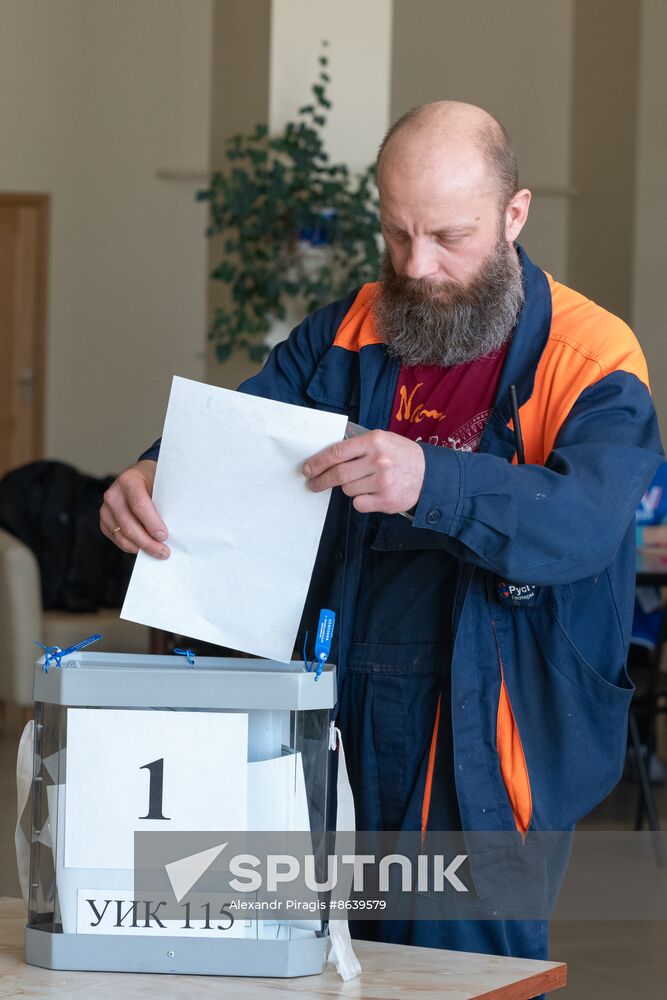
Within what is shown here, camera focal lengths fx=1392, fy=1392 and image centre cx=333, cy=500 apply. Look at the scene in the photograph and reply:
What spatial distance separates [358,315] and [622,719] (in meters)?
0.54

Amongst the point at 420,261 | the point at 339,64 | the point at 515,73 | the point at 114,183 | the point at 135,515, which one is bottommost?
the point at 135,515

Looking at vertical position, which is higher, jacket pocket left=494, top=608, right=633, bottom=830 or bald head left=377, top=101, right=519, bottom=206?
bald head left=377, top=101, right=519, bottom=206

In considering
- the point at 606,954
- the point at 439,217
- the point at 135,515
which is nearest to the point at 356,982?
the point at 135,515

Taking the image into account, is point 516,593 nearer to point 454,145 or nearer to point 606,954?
point 454,145

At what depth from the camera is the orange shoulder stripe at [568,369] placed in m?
1.38

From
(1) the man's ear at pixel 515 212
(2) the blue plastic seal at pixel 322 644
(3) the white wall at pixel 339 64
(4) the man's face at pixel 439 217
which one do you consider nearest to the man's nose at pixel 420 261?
(4) the man's face at pixel 439 217

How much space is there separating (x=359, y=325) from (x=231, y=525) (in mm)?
422

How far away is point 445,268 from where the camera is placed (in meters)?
1.44

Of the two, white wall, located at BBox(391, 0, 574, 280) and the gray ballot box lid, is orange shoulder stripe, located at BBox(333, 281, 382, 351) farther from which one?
white wall, located at BBox(391, 0, 574, 280)

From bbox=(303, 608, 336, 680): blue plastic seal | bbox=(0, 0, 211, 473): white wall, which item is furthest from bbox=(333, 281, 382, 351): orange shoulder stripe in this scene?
bbox=(0, 0, 211, 473): white wall

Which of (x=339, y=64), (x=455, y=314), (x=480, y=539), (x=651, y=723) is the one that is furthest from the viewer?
(x=339, y=64)

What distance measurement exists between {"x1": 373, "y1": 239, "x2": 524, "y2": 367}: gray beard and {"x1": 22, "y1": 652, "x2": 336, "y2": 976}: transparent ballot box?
1.57 ft

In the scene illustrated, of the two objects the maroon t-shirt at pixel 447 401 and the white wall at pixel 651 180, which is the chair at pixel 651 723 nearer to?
the white wall at pixel 651 180

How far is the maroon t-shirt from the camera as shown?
146 cm
